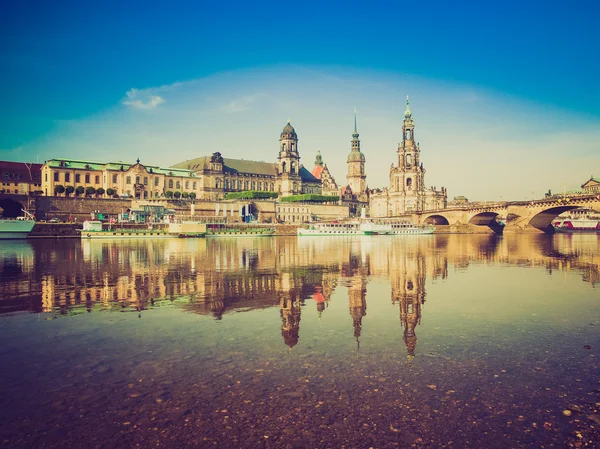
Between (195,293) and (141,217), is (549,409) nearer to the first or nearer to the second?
(195,293)

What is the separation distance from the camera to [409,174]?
141000 millimetres

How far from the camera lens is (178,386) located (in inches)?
285

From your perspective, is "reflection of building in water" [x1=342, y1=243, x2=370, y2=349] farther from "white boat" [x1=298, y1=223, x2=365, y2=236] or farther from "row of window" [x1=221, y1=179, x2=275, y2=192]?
"row of window" [x1=221, y1=179, x2=275, y2=192]

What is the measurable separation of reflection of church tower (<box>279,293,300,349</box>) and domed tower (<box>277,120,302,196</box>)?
125 metres

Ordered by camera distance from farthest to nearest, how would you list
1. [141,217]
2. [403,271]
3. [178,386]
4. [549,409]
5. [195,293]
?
[141,217] < [403,271] < [195,293] < [178,386] < [549,409]

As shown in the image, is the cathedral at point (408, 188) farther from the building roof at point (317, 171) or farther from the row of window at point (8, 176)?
the row of window at point (8, 176)

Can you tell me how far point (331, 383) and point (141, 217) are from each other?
88958 mm

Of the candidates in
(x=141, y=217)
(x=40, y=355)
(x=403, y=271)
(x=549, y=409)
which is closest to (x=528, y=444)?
(x=549, y=409)

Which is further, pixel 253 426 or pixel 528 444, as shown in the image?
pixel 253 426

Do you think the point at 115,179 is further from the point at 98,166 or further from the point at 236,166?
the point at 236,166

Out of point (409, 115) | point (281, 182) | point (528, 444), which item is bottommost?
point (528, 444)

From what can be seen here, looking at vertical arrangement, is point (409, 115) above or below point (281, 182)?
above

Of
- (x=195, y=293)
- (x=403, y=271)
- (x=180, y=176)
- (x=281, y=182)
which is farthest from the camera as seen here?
(x=281, y=182)

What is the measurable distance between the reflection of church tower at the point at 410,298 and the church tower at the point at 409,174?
118580mm
